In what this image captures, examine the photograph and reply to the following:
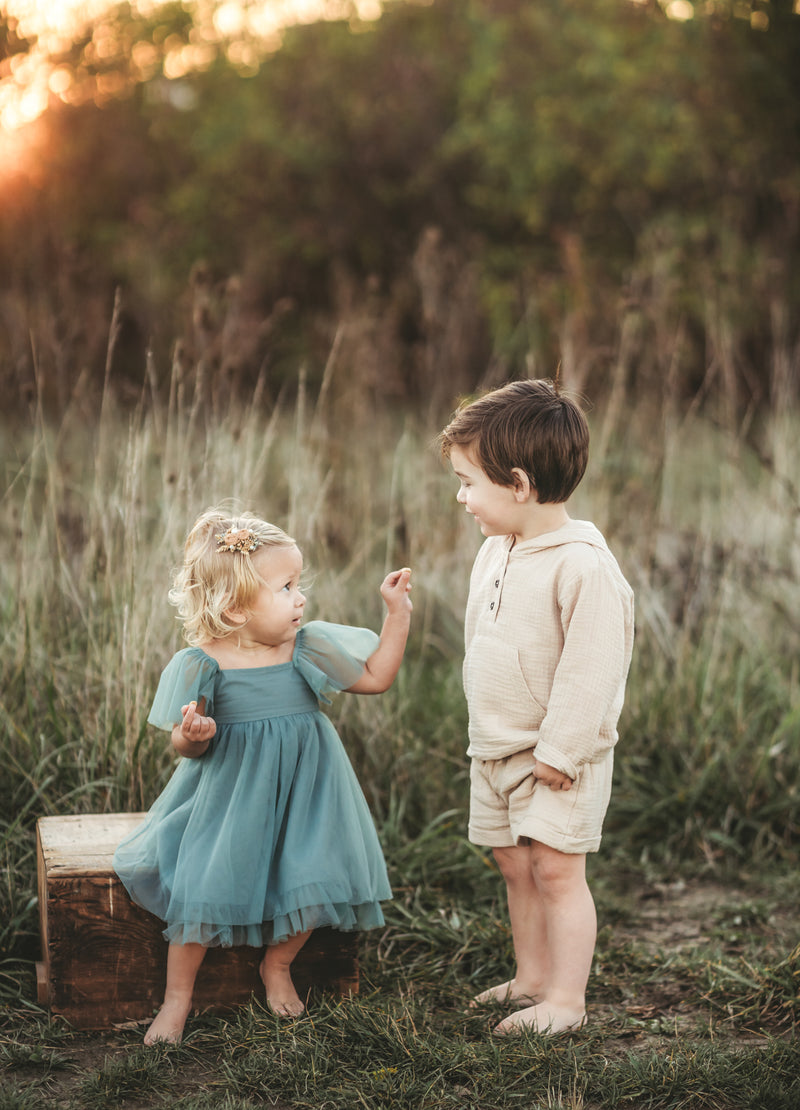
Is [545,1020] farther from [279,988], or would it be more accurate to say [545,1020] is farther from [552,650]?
[552,650]

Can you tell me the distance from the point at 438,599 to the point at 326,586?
770 mm

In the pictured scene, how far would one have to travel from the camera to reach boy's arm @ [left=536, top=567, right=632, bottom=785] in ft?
8.04

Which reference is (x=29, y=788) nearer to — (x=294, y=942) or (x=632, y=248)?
(x=294, y=942)

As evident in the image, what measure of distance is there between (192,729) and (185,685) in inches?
5.9

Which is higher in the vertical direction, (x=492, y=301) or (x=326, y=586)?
(x=492, y=301)

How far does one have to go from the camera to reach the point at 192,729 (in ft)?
7.73

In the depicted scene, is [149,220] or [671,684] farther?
[149,220]

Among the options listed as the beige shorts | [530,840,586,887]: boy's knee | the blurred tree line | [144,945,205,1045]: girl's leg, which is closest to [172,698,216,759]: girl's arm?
[144,945,205,1045]: girl's leg

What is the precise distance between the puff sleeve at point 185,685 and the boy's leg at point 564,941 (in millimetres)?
829

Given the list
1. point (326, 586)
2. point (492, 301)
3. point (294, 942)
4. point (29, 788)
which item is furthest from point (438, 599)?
point (492, 301)

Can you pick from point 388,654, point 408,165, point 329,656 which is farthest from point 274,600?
point 408,165

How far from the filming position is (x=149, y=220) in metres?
10.7

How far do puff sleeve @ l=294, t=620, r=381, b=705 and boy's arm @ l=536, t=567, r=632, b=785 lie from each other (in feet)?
1.51

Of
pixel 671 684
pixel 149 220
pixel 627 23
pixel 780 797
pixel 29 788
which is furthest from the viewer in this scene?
pixel 627 23
